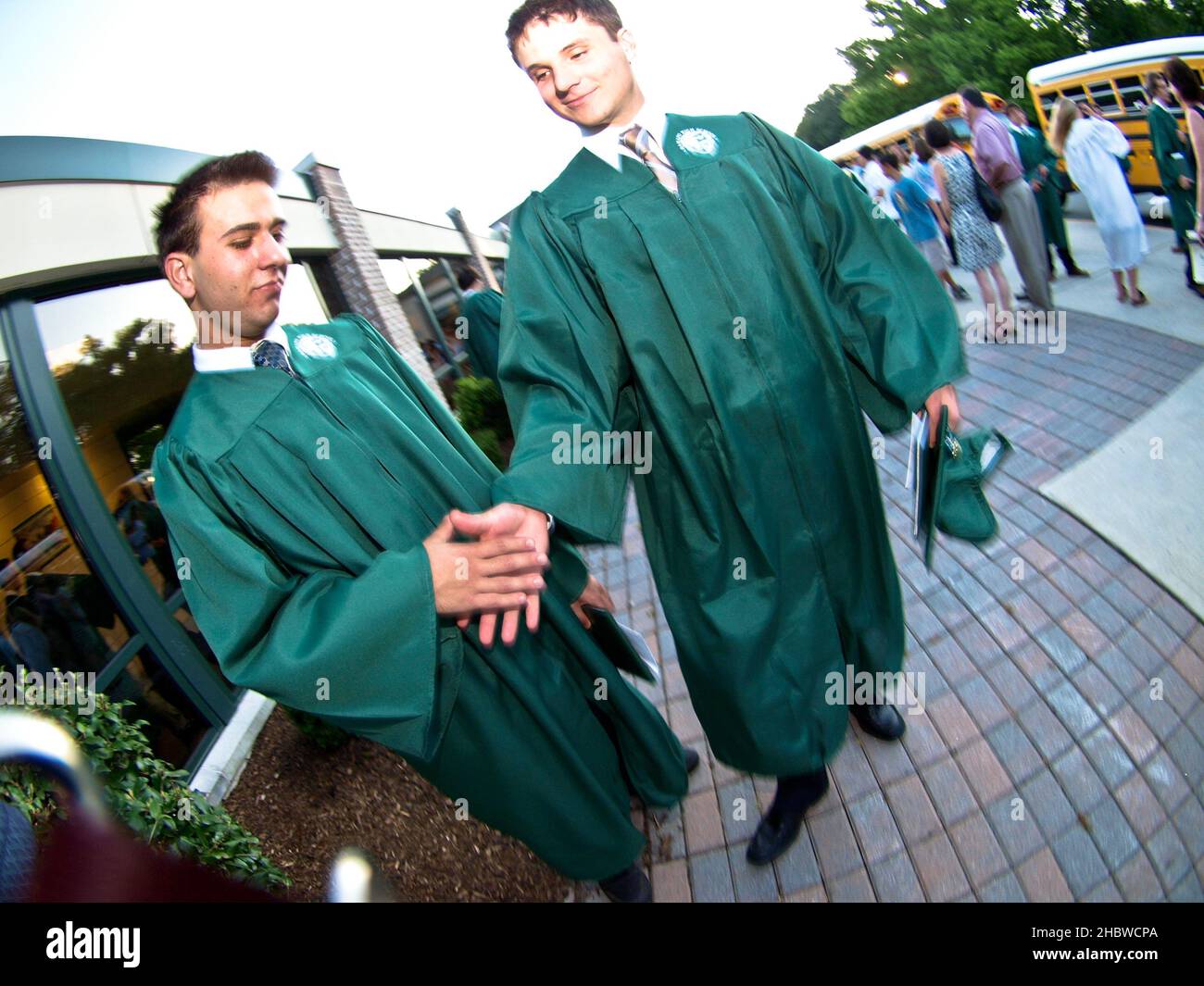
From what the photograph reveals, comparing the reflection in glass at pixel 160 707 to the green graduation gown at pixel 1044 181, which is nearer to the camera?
the reflection in glass at pixel 160 707

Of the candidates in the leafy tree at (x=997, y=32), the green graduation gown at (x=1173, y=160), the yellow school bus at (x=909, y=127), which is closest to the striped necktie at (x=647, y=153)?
the green graduation gown at (x=1173, y=160)

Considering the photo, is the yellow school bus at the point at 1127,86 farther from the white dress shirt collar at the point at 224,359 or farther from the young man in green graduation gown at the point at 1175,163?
the white dress shirt collar at the point at 224,359

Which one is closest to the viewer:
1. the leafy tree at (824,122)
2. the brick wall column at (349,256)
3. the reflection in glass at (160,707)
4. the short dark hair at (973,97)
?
the reflection in glass at (160,707)

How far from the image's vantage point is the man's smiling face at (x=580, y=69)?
5.15 ft

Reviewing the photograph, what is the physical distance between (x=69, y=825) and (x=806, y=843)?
77.7 inches

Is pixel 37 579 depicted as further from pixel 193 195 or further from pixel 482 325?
pixel 482 325

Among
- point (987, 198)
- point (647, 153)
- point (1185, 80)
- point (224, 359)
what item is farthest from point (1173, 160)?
point (224, 359)

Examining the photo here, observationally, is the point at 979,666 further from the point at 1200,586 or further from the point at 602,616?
the point at 602,616

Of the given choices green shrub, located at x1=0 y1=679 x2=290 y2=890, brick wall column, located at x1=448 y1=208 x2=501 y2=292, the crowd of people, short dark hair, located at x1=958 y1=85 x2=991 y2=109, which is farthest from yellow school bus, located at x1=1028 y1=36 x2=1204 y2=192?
brick wall column, located at x1=448 y1=208 x2=501 y2=292

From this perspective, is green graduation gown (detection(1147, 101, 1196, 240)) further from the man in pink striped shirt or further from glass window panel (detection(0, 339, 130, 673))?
glass window panel (detection(0, 339, 130, 673))

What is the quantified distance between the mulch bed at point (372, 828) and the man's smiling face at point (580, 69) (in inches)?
93.9

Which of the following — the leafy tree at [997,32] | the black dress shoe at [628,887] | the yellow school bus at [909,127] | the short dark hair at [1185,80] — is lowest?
the black dress shoe at [628,887]

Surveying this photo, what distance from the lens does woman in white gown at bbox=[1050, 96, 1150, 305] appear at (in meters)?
5.19
